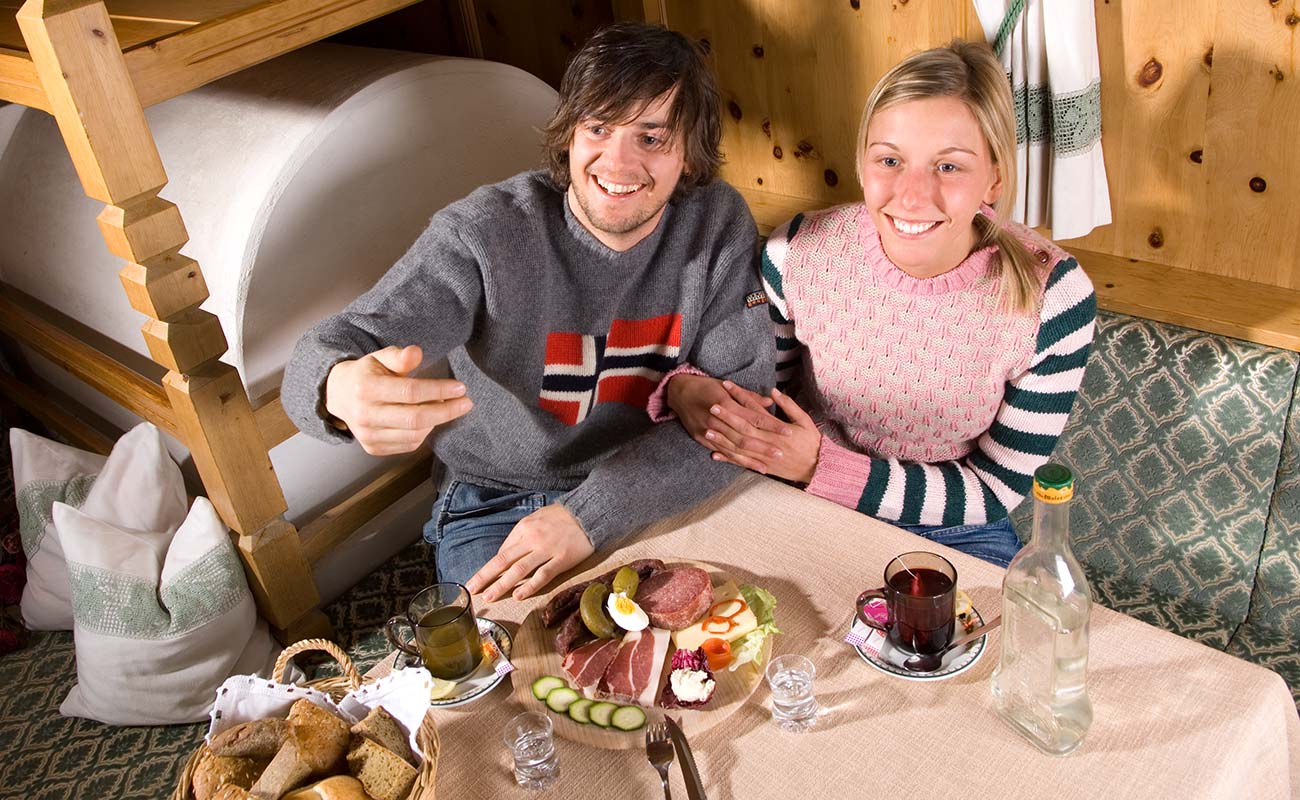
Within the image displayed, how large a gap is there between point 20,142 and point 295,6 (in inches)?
44.4

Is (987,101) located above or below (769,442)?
above

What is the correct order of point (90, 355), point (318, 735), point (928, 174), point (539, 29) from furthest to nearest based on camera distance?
point (539, 29) < point (90, 355) < point (928, 174) < point (318, 735)

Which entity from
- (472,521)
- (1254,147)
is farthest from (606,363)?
(1254,147)

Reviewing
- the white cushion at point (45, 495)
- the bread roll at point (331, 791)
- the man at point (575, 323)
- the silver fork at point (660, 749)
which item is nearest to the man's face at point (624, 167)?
the man at point (575, 323)

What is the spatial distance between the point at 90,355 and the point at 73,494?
0.28 metres

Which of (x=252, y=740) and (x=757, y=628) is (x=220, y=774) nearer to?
(x=252, y=740)

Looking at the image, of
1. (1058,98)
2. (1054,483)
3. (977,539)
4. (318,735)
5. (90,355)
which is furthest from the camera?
(90,355)

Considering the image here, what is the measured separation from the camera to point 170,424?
6.11 feet

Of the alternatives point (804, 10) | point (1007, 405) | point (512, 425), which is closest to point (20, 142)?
point (512, 425)

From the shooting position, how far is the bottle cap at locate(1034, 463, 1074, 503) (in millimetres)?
899

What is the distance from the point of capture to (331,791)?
37.2 inches

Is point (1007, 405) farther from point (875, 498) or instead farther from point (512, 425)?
point (512, 425)

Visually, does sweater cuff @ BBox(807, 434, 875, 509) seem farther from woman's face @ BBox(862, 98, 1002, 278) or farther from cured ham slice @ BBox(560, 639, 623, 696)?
cured ham slice @ BBox(560, 639, 623, 696)

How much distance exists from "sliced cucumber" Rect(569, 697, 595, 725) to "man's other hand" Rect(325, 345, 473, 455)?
0.36 m
